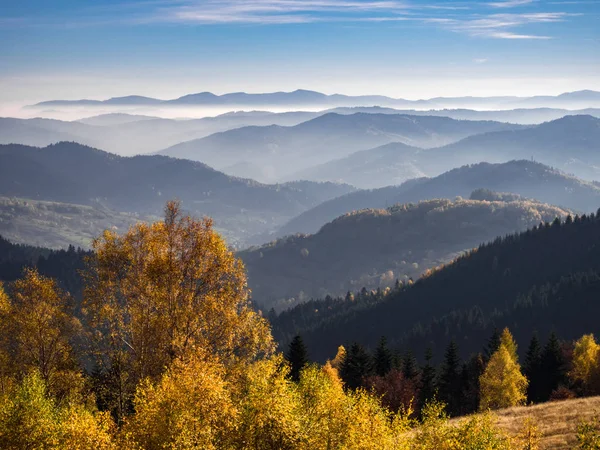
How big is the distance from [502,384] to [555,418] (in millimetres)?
36271

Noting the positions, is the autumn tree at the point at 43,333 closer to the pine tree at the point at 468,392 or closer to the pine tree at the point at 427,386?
the pine tree at the point at 427,386

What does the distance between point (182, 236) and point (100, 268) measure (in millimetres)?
6019

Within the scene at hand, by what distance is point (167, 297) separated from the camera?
37.6 meters

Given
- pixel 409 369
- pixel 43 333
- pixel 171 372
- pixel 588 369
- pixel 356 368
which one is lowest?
pixel 409 369

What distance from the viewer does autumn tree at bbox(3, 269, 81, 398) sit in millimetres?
44594

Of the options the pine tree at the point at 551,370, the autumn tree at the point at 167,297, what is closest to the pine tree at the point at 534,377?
the pine tree at the point at 551,370

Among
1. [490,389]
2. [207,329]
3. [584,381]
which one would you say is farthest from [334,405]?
[584,381]

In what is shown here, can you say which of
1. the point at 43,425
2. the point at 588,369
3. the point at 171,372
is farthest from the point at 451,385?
the point at 43,425

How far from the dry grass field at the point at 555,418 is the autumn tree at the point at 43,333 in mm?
37329

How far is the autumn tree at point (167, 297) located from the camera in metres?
37.2

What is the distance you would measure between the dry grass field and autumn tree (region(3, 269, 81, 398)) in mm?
37329

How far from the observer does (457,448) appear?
29.0 m

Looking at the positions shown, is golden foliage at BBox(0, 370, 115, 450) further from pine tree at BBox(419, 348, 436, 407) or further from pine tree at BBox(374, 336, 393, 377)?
pine tree at BBox(374, 336, 393, 377)

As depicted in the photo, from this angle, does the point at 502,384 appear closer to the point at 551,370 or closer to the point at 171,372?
the point at 551,370
